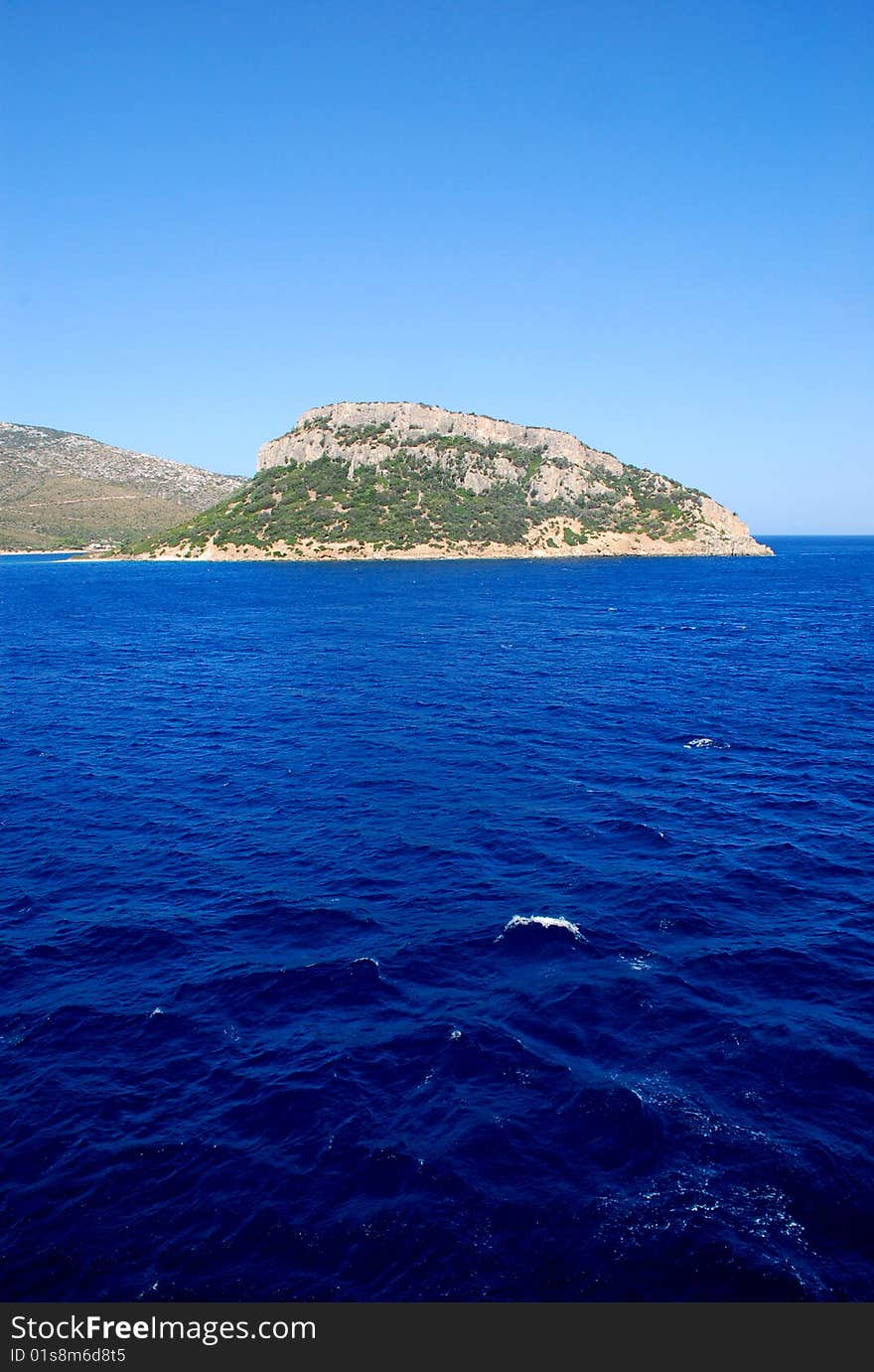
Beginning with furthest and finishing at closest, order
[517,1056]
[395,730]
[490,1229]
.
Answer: [395,730] < [517,1056] < [490,1229]

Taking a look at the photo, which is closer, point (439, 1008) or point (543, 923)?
point (439, 1008)

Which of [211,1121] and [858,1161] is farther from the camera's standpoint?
[211,1121]

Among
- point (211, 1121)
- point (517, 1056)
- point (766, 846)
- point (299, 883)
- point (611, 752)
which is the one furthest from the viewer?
point (611, 752)

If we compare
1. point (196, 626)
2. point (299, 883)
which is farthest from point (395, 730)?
point (196, 626)

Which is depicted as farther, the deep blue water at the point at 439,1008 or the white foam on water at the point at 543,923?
the white foam on water at the point at 543,923

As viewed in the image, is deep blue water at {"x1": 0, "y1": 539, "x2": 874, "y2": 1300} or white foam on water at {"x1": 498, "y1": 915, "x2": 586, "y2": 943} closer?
deep blue water at {"x1": 0, "y1": 539, "x2": 874, "y2": 1300}

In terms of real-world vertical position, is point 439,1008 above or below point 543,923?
below

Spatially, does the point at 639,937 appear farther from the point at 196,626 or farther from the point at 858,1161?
the point at 196,626
